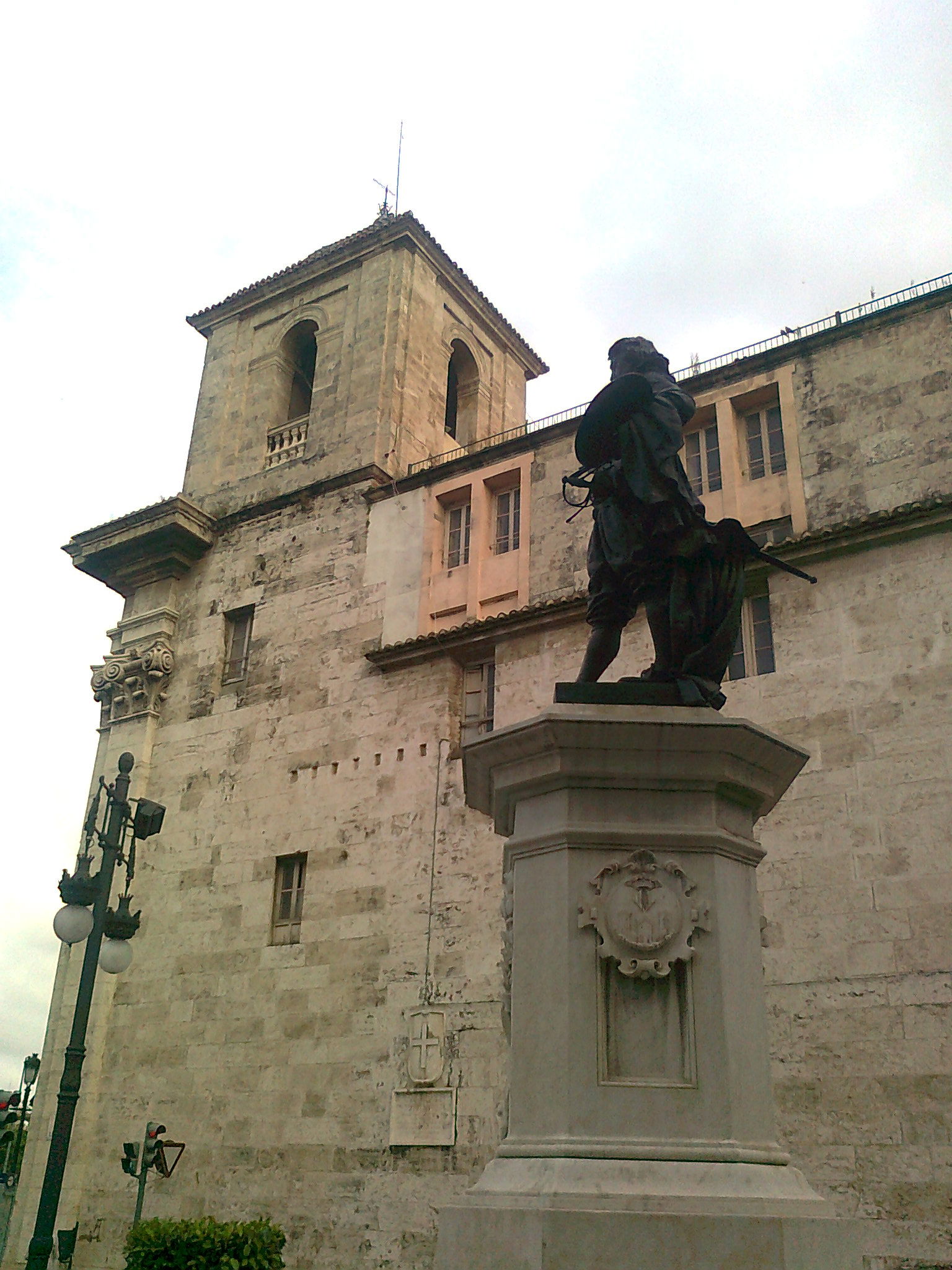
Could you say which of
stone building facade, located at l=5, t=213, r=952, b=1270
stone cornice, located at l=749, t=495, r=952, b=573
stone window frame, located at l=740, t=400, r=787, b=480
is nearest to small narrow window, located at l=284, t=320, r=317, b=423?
stone building facade, located at l=5, t=213, r=952, b=1270

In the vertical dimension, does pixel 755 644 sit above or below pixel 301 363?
below

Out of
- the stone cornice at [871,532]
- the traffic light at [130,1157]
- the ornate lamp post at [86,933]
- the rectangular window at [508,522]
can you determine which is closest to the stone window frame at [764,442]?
the stone cornice at [871,532]

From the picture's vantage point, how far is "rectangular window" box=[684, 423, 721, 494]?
1662 centimetres

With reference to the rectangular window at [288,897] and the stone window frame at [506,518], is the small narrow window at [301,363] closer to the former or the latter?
the stone window frame at [506,518]

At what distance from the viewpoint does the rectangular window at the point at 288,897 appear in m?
17.9

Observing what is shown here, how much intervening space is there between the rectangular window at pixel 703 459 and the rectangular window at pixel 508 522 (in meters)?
3.21

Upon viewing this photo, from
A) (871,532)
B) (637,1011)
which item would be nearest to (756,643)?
(871,532)

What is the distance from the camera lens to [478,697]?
701 inches

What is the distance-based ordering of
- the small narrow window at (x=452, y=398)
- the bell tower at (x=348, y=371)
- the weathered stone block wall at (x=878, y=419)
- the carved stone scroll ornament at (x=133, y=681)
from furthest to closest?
A: the small narrow window at (x=452, y=398), the bell tower at (x=348, y=371), the carved stone scroll ornament at (x=133, y=681), the weathered stone block wall at (x=878, y=419)

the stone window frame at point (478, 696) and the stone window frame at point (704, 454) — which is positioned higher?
the stone window frame at point (704, 454)

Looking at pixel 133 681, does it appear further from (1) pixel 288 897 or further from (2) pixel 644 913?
(2) pixel 644 913

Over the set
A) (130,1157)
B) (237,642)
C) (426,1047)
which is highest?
(237,642)

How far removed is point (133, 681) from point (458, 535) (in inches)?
298

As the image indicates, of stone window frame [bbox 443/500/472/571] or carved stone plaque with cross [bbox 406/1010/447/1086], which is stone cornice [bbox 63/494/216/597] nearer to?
stone window frame [bbox 443/500/472/571]
